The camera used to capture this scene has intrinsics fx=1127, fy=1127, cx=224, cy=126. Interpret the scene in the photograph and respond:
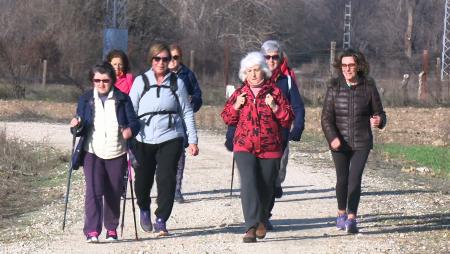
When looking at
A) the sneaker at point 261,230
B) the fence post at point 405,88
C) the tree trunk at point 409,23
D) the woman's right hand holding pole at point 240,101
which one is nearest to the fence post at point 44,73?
the fence post at point 405,88

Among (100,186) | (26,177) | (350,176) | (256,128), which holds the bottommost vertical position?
(26,177)

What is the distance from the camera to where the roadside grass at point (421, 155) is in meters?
19.0

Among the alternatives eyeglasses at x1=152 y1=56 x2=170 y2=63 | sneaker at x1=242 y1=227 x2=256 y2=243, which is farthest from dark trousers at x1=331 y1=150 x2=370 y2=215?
eyeglasses at x1=152 y1=56 x2=170 y2=63

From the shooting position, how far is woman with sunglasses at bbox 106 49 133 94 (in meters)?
11.4

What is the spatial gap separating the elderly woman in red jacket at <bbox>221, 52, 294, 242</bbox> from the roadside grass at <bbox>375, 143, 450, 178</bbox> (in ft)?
26.9

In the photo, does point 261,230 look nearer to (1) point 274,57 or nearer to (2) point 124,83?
(1) point 274,57

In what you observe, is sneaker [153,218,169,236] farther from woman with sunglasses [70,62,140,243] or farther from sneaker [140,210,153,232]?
woman with sunglasses [70,62,140,243]

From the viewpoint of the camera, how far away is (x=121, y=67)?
11445 millimetres

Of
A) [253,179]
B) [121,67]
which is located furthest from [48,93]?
[253,179]

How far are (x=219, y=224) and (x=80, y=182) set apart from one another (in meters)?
4.60

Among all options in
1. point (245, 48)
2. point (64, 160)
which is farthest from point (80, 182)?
point (245, 48)

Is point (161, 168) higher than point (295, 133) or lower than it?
lower

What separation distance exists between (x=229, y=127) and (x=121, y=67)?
1432 mm

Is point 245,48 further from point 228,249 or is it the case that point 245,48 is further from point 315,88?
point 228,249
